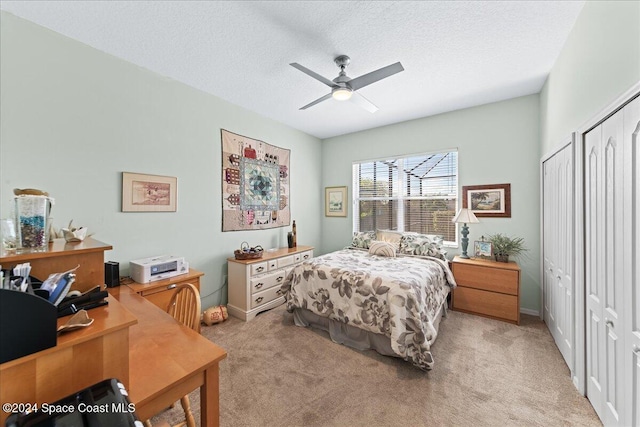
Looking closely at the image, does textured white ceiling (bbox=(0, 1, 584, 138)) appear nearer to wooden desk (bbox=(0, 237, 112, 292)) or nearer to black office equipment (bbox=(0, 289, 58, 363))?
wooden desk (bbox=(0, 237, 112, 292))

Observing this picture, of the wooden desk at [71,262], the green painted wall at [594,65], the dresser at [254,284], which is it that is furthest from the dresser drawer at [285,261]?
the green painted wall at [594,65]

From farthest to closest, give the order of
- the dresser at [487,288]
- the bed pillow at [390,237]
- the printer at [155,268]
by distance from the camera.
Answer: the bed pillow at [390,237] → the dresser at [487,288] → the printer at [155,268]

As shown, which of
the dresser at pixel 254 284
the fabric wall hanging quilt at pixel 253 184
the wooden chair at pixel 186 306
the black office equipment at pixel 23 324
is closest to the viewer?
the black office equipment at pixel 23 324

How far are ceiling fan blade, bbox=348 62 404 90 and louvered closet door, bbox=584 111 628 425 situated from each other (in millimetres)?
1400

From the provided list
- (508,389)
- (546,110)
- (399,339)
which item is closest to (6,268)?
(399,339)

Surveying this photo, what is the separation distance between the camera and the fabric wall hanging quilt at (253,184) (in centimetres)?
346

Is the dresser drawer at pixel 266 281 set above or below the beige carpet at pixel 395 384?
above

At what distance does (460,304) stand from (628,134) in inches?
A: 101

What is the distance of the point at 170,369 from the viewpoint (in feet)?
3.53

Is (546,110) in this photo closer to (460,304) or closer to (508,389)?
(460,304)

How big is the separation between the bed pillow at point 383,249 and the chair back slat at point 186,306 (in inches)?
98.7

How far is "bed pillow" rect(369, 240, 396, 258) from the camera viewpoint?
3.51 metres

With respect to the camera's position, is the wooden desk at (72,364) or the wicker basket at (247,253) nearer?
the wooden desk at (72,364)

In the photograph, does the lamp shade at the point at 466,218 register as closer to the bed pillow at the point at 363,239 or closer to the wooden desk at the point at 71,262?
the bed pillow at the point at 363,239
